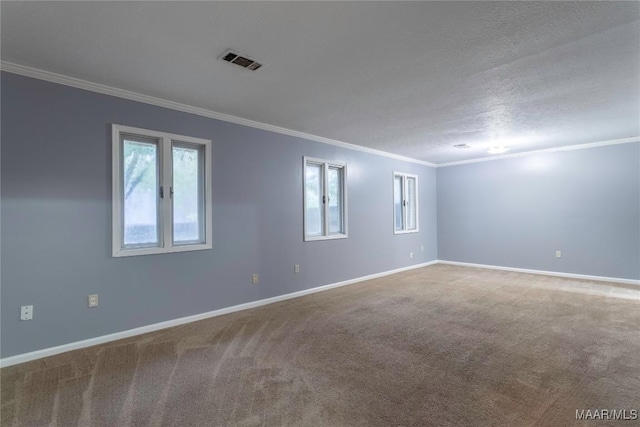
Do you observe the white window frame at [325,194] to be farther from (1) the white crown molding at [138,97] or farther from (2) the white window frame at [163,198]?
(2) the white window frame at [163,198]

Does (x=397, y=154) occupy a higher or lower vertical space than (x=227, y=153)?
higher

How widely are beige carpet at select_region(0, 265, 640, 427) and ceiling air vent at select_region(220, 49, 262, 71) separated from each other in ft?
8.19

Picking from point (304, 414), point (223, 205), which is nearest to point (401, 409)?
point (304, 414)

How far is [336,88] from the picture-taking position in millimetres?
2947

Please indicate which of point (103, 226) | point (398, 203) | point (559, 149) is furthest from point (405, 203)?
point (103, 226)

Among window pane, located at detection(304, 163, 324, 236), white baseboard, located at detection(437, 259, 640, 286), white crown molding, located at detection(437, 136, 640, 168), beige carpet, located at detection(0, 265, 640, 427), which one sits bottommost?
beige carpet, located at detection(0, 265, 640, 427)

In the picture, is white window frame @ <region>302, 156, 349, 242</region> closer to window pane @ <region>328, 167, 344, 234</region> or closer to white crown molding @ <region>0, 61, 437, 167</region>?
window pane @ <region>328, 167, 344, 234</region>

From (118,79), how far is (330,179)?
3.31 metres

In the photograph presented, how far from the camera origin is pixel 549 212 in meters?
5.79

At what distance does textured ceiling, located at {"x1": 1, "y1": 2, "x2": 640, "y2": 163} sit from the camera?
6.07ft

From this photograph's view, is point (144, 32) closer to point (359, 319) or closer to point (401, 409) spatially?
point (401, 409)

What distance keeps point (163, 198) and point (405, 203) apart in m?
5.08

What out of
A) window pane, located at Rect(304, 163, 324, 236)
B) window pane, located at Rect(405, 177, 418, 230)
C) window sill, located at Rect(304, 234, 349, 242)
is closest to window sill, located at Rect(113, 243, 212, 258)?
window sill, located at Rect(304, 234, 349, 242)

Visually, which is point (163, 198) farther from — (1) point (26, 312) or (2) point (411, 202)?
(2) point (411, 202)
